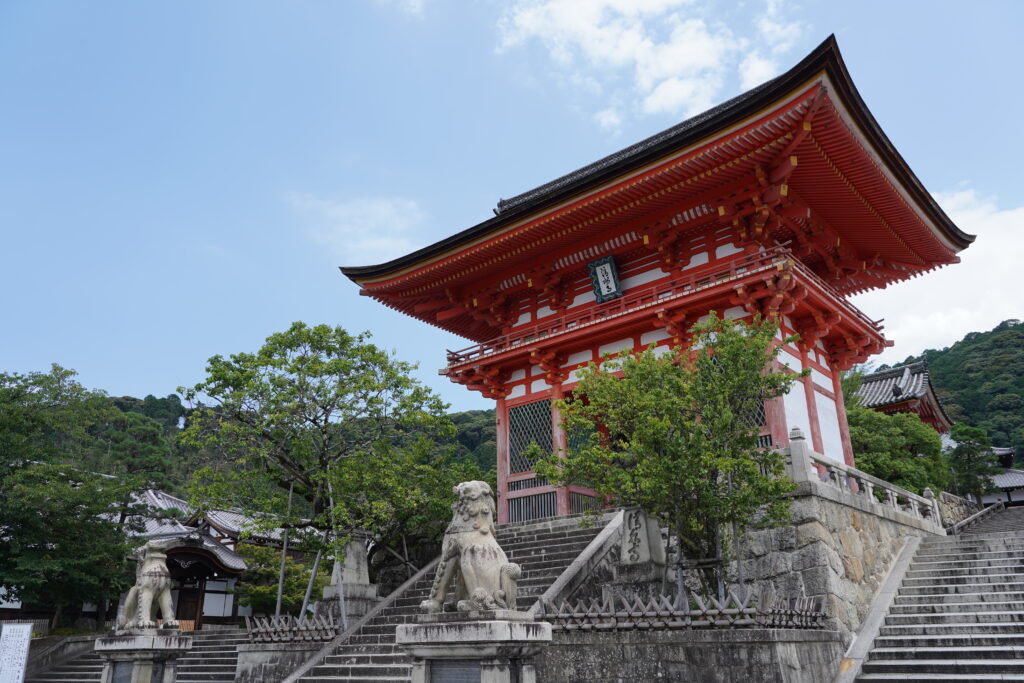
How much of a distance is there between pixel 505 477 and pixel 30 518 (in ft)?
36.5

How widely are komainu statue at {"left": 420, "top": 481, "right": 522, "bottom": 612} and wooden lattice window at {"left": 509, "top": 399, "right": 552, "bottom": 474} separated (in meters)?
10.3

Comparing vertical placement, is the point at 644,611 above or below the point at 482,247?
below

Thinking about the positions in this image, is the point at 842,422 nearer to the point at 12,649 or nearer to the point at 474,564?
the point at 474,564

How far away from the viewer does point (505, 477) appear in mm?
17406

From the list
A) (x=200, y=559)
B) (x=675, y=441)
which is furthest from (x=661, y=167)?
(x=200, y=559)

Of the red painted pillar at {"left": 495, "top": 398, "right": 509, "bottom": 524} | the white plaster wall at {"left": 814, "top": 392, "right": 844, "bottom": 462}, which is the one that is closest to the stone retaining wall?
the white plaster wall at {"left": 814, "top": 392, "right": 844, "bottom": 462}

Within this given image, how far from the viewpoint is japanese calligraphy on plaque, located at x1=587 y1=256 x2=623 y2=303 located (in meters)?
17.1

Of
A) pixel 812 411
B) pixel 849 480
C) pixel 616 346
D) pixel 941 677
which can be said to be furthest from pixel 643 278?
pixel 941 677

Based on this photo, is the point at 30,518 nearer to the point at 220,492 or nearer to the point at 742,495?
the point at 220,492

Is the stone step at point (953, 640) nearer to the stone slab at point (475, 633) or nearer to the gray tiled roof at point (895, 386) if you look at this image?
the stone slab at point (475, 633)

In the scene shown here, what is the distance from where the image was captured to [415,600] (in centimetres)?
1338

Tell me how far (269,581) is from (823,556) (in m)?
19.5

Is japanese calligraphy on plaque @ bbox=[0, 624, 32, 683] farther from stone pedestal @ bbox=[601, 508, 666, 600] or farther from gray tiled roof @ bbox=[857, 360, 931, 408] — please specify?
gray tiled roof @ bbox=[857, 360, 931, 408]

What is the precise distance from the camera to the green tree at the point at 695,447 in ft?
31.0
